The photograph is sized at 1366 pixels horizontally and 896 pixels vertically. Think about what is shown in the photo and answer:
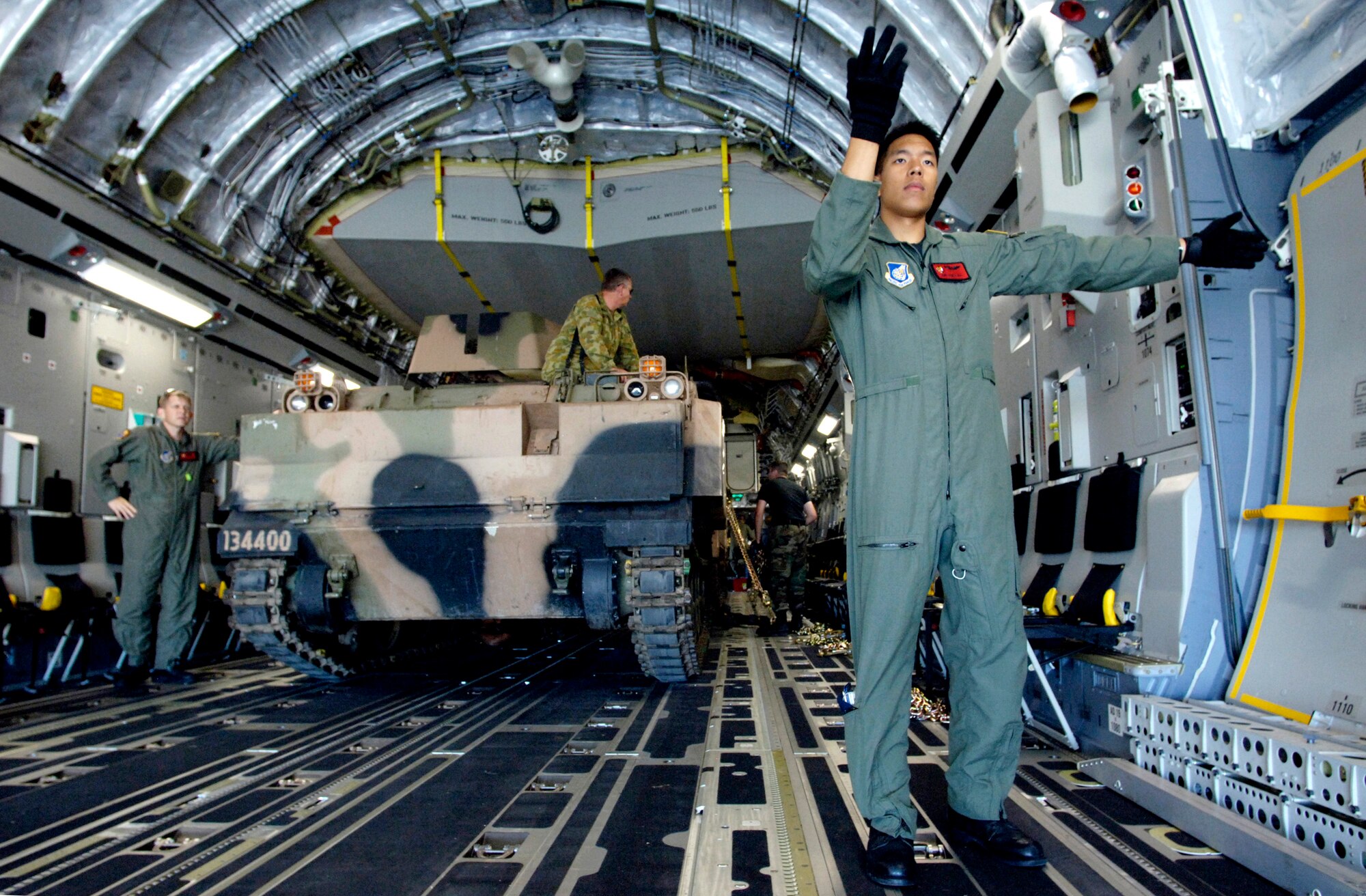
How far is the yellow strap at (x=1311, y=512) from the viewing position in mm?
2270

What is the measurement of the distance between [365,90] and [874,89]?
20.1 feet

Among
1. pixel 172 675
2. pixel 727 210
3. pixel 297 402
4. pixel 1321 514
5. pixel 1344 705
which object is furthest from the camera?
pixel 727 210

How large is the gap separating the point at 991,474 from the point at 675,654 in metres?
2.64

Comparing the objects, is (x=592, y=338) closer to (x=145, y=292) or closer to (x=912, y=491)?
(x=912, y=491)

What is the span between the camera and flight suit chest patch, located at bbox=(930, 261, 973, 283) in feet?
7.51

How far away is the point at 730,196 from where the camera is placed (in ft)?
25.5

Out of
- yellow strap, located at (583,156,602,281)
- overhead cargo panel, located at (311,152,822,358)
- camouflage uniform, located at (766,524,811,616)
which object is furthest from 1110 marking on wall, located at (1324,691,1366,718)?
yellow strap, located at (583,156,602,281)

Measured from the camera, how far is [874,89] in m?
2.01

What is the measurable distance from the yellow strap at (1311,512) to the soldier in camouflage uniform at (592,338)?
10.9ft

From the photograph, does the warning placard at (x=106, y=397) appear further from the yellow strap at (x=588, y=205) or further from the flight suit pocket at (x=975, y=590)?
the flight suit pocket at (x=975, y=590)

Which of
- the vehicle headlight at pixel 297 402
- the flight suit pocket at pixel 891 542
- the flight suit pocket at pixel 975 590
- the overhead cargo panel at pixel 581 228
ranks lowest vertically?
the flight suit pocket at pixel 975 590

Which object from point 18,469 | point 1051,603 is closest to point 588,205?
point 18,469

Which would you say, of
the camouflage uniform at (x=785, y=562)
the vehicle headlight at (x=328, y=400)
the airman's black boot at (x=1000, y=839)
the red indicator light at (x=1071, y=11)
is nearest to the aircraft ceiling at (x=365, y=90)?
the red indicator light at (x=1071, y=11)

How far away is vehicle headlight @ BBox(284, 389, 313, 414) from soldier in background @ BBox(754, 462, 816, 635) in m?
4.72
